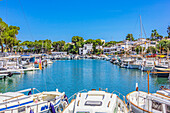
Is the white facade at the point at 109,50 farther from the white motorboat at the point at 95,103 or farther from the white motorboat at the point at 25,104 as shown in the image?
the white motorboat at the point at 95,103

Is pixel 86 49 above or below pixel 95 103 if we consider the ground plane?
above

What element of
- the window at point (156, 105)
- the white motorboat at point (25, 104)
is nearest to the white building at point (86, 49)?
the white motorboat at point (25, 104)

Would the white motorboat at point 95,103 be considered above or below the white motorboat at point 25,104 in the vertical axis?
above

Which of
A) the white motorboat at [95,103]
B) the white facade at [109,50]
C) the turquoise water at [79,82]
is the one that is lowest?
the turquoise water at [79,82]

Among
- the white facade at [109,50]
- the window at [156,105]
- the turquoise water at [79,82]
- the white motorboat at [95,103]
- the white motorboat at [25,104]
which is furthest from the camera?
the white facade at [109,50]

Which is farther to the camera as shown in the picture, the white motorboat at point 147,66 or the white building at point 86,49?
the white building at point 86,49

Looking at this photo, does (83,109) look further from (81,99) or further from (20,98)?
(20,98)

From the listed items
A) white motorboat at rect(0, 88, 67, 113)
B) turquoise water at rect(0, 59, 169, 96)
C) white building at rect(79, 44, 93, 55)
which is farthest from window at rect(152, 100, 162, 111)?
white building at rect(79, 44, 93, 55)

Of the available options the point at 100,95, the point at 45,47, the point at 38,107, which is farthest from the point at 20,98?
the point at 45,47

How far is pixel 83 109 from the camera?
10859 millimetres

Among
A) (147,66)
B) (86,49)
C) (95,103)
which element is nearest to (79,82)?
(95,103)

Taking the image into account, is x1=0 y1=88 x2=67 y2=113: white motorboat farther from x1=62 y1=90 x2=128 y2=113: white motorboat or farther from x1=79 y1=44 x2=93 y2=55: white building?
x1=79 y1=44 x2=93 y2=55: white building

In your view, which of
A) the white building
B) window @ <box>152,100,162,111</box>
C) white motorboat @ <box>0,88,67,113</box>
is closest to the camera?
window @ <box>152,100,162,111</box>

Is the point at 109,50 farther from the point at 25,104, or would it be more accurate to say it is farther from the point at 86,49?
the point at 25,104
